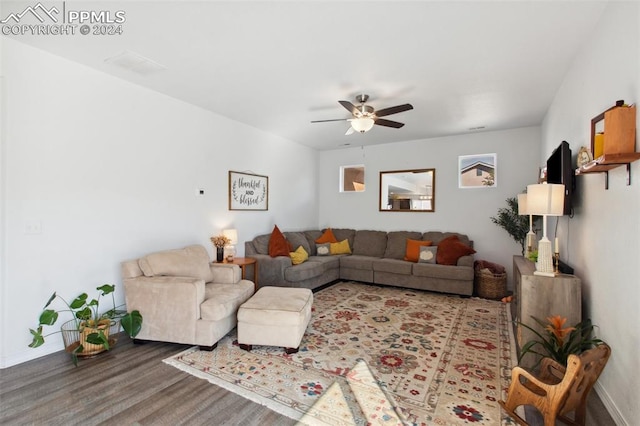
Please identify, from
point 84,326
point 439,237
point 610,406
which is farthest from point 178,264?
point 439,237

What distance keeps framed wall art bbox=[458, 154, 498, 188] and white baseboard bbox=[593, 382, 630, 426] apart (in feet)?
12.4

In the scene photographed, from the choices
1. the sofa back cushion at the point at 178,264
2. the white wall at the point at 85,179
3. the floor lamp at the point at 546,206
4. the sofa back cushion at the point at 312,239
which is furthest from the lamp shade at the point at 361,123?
the sofa back cushion at the point at 312,239

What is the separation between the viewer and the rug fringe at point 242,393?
77.4 inches

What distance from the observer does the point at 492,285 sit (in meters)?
4.66

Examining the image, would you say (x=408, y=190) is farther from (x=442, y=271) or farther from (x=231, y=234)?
(x=231, y=234)

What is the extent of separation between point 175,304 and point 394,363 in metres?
2.03

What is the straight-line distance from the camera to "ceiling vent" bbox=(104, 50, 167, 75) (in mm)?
2795

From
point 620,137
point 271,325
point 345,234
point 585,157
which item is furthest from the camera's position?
point 345,234

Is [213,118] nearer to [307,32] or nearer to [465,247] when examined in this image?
[307,32]

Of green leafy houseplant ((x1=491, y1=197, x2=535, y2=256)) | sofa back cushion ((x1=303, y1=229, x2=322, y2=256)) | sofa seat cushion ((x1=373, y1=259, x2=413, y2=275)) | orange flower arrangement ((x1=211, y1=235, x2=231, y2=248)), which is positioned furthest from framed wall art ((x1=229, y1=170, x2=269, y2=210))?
green leafy houseplant ((x1=491, y1=197, x2=535, y2=256))

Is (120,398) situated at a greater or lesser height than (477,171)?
lesser

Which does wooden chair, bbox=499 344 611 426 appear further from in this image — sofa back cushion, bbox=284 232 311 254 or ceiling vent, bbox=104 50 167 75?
sofa back cushion, bbox=284 232 311 254

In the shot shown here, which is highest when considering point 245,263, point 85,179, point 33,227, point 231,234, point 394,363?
point 85,179

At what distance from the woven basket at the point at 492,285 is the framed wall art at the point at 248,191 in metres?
3.72
